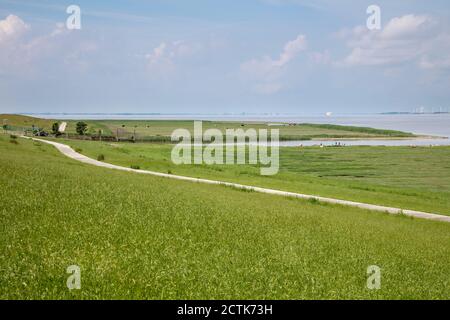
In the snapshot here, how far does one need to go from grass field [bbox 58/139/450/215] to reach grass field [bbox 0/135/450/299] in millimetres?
21452

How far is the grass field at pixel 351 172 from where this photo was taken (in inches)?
1762

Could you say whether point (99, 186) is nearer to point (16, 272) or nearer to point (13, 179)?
point (13, 179)

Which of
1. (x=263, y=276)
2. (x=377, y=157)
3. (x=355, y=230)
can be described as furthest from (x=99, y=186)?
(x=377, y=157)

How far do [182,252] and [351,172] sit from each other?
2532 inches

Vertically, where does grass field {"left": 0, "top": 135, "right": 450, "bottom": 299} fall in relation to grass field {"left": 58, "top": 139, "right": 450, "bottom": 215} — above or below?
above

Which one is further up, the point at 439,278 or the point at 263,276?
the point at 263,276

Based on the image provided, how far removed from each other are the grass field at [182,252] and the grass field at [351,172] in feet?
70.4

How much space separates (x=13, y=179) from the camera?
20.5m

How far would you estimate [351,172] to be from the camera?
73.4m

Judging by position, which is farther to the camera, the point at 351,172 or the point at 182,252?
the point at 351,172

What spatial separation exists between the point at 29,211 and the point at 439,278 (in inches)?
443

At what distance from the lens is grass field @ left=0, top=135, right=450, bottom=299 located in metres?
9.60

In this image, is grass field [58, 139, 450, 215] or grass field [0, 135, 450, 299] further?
grass field [58, 139, 450, 215]

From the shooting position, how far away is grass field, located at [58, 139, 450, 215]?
147 feet
